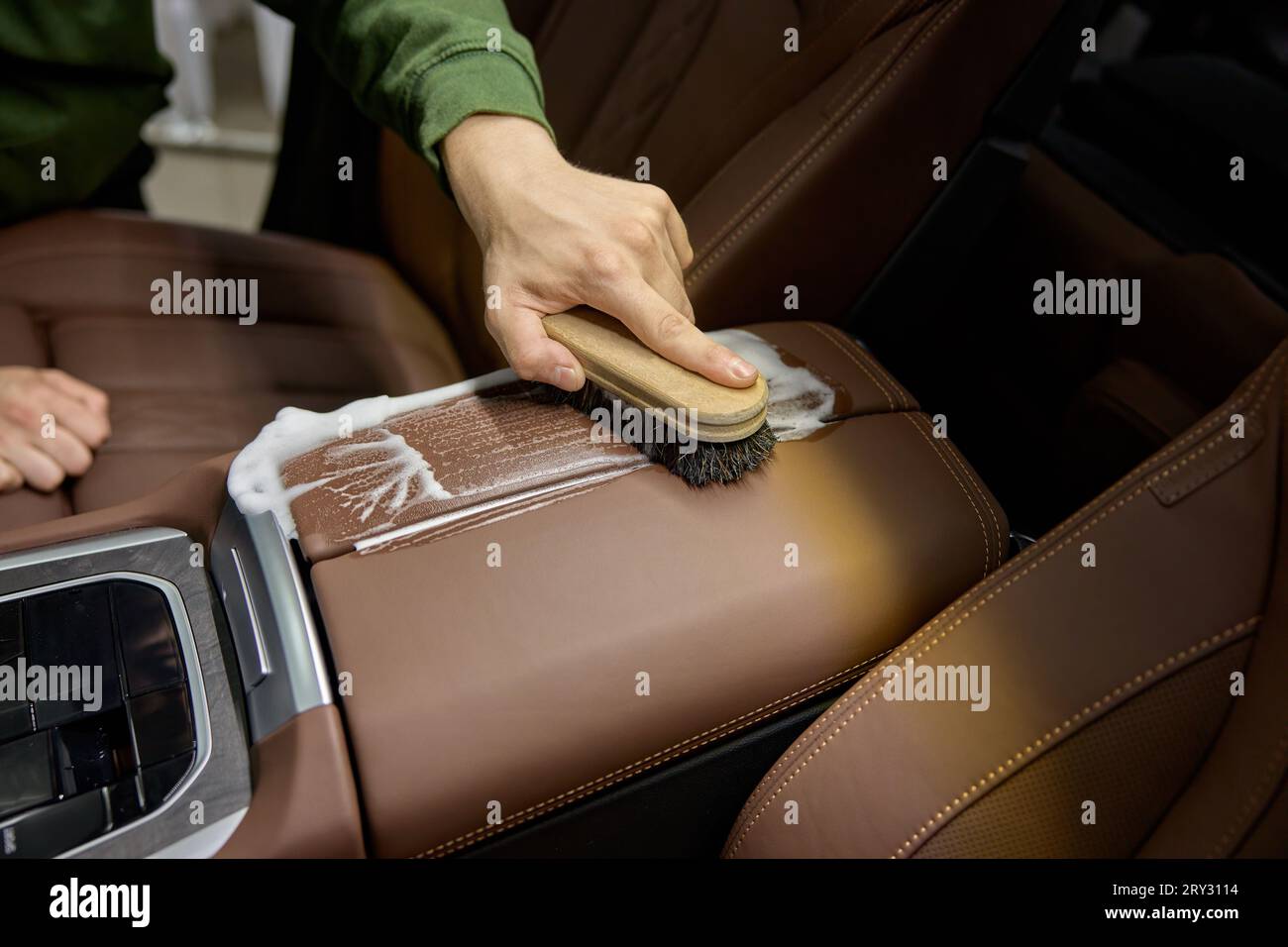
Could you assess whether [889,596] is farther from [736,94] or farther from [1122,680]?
[736,94]

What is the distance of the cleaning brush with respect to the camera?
1.97 feet

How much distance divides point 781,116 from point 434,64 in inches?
11.9

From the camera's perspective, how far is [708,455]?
620 millimetres

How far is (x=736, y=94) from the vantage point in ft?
2.76

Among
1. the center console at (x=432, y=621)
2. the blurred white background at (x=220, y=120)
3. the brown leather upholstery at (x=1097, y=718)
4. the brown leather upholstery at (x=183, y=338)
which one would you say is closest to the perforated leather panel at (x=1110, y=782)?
the brown leather upholstery at (x=1097, y=718)

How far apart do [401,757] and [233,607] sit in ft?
0.51

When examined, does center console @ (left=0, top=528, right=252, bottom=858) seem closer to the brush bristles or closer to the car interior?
the car interior

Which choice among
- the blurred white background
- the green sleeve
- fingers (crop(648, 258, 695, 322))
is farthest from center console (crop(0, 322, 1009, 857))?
the blurred white background

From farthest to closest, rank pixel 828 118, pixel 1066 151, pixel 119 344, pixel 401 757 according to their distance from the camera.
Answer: pixel 1066 151 < pixel 119 344 < pixel 828 118 < pixel 401 757

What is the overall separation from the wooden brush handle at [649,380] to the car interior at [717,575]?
48mm

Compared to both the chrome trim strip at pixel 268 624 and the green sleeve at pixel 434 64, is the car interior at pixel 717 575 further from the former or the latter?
the green sleeve at pixel 434 64

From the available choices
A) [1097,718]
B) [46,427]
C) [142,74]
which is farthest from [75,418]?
[1097,718]

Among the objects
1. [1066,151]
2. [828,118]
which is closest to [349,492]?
[828,118]

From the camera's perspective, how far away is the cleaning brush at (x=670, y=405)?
1.97 feet
